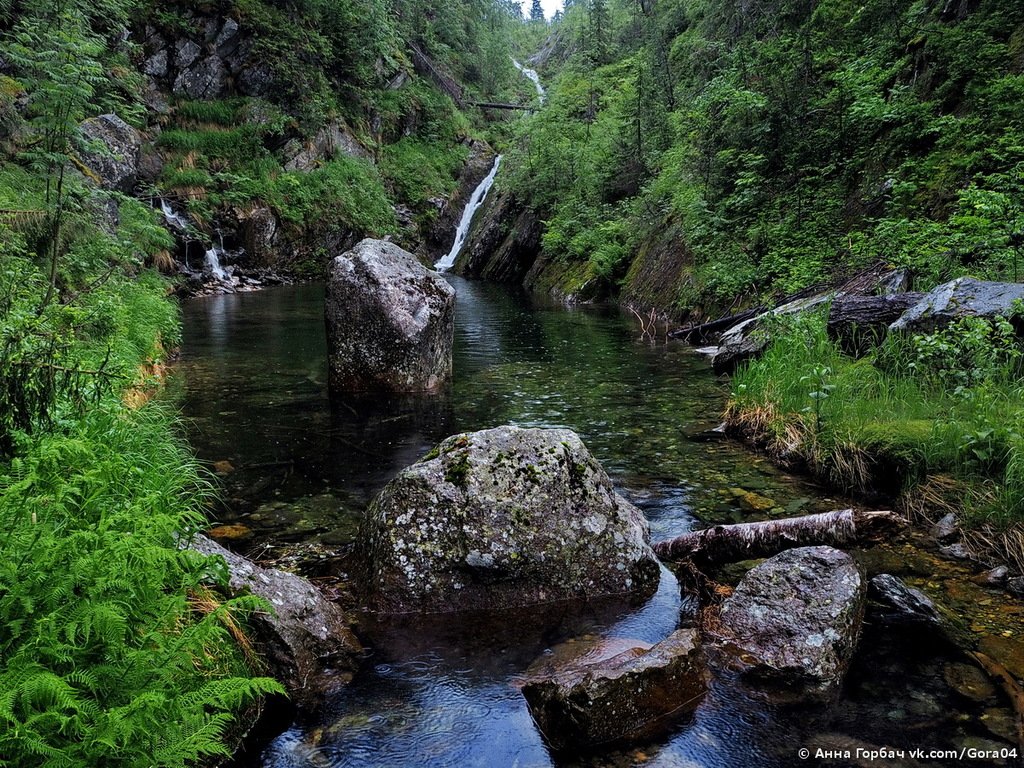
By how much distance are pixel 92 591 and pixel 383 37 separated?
1854 inches

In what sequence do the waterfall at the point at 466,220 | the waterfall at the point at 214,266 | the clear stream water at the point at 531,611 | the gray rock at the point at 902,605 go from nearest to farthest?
the clear stream water at the point at 531,611
the gray rock at the point at 902,605
the waterfall at the point at 214,266
the waterfall at the point at 466,220

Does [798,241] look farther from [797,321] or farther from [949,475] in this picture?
[949,475]

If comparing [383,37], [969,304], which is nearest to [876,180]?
[969,304]

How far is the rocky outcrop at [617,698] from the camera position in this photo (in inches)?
132

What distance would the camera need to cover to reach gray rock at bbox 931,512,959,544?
525 cm

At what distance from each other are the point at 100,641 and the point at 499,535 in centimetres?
266

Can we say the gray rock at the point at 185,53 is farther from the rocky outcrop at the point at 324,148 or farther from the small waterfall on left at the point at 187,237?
the small waterfall on left at the point at 187,237

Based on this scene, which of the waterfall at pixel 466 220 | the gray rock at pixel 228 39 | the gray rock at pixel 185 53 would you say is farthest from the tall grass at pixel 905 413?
the gray rock at pixel 228 39

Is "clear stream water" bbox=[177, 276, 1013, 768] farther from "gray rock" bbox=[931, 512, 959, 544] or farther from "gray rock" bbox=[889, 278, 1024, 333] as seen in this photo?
"gray rock" bbox=[889, 278, 1024, 333]

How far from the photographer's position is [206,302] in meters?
23.1

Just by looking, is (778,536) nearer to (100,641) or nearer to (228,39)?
(100,641)

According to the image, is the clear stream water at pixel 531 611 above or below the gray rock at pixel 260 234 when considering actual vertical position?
below

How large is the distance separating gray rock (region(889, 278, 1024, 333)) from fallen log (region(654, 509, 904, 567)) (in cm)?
301

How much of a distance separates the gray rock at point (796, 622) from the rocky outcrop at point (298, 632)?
2374mm
